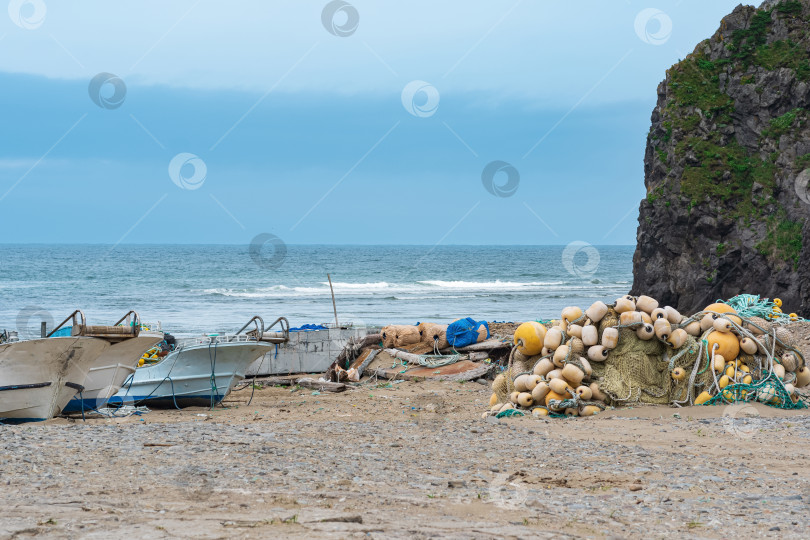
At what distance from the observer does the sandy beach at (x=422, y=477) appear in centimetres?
523

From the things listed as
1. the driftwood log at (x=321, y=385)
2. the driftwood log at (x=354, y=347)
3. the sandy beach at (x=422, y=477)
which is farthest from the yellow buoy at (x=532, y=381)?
Answer: the driftwood log at (x=354, y=347)

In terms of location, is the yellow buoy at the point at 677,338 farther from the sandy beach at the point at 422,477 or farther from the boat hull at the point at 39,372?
the boat hull at the point at 39,372

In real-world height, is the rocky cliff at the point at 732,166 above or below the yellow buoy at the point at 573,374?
above

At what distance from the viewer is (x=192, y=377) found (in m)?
14.7

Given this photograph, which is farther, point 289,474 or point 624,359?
point 624,359

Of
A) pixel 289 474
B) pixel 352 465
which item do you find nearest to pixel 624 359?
pixel 352 465

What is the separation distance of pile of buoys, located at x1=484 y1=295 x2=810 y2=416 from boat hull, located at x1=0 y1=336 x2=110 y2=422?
635cm

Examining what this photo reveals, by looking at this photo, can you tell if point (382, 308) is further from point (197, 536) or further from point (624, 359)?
point (197, 536)

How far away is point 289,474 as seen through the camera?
705 centimetres

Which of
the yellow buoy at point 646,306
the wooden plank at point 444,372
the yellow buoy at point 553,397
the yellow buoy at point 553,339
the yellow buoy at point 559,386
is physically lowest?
the wooden plank at point 444,372

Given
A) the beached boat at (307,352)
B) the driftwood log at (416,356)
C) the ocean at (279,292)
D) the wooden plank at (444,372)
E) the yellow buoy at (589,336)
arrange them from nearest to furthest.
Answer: the yellow buoy at (589,336) < the wooden plank at (444,372) < the driftwood log at (416,356) < the beached boat at (307,352) < the ocean at (279,292)

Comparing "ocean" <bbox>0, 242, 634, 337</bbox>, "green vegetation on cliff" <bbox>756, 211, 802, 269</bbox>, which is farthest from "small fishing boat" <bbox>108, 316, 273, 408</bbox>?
"green vegetation on cliff" <bbox>756, 211, 802, 269</bbox>

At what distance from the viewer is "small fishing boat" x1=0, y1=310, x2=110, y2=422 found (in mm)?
12141

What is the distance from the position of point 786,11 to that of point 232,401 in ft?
122
